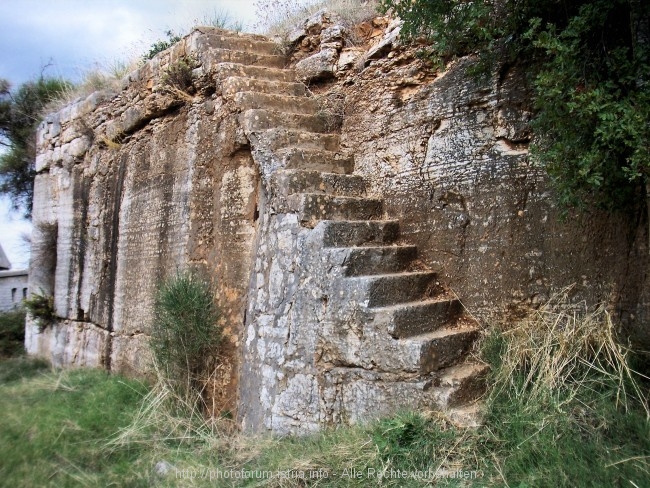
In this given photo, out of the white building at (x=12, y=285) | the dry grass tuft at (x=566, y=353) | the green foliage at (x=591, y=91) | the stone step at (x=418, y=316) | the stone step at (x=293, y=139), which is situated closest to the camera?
the green foliage at (x=591, y=91)

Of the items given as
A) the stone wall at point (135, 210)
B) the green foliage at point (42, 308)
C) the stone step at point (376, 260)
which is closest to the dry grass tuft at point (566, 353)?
the stone step at point (376, 260)

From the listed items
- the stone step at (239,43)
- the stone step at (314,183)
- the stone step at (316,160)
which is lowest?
the stone step at (314,183)

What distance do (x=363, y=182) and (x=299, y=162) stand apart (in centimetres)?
53

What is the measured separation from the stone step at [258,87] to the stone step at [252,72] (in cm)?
10

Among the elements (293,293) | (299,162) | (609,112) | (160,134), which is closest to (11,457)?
(293,293)

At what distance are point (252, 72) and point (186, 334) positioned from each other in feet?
8.20

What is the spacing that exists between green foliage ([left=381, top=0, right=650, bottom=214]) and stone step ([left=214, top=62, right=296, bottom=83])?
248 cm

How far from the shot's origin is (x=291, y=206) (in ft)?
14.0

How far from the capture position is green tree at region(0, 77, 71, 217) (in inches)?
466

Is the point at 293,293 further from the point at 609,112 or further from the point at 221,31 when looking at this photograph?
the point at 221,31

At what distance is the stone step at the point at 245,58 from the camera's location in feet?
18.5

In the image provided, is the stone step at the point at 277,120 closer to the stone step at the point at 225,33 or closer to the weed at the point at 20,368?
the stone step at the point at 225,33

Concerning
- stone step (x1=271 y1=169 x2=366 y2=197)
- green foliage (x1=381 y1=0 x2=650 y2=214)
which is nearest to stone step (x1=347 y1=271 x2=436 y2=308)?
stone step (x1=271 y1=169 x2=366 y2=197)

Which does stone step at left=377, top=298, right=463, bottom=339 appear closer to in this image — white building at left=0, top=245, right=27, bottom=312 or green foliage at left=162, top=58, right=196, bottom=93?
green foliage at left=162, top=58, right=196, bottom=93
